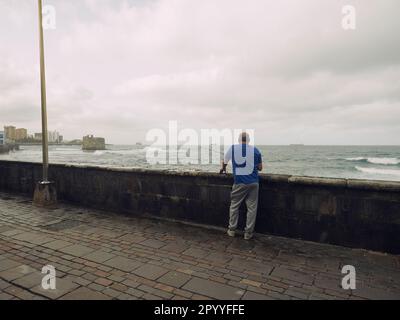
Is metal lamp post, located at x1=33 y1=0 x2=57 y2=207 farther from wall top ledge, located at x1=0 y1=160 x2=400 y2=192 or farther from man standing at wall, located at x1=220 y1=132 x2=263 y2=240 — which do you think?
man standing at wall, located at x1=220 y1=132 x2=263 y2=240

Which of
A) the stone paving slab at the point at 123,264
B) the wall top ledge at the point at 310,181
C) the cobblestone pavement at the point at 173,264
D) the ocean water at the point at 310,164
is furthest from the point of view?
the ocean water at the point at 310,164

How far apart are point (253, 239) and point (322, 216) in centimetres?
129

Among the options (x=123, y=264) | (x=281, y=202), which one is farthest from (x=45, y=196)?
(x=281, y=202)

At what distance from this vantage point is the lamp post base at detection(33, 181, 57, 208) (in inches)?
290

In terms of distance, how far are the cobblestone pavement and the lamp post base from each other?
1529 millimetres

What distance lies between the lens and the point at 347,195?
4727 millimetres

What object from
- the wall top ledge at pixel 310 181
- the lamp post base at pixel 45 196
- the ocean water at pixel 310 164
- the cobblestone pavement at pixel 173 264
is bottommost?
the ocean water at pixel 310 164

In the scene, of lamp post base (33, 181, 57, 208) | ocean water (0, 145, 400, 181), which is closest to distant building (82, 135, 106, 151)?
ocean water (0, 145, 400, 181)

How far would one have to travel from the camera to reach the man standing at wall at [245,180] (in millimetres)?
5062

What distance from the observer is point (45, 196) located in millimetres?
7402

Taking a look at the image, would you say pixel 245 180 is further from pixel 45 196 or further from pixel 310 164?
pixel 310 164

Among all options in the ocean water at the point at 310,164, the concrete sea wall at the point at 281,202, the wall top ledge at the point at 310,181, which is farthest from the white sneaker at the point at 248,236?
the ocean water at the point at 310,164

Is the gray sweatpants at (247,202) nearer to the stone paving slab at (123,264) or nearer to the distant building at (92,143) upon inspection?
the stone paving slab at (123,264)

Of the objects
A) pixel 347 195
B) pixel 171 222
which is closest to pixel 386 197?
pixel 347 195
